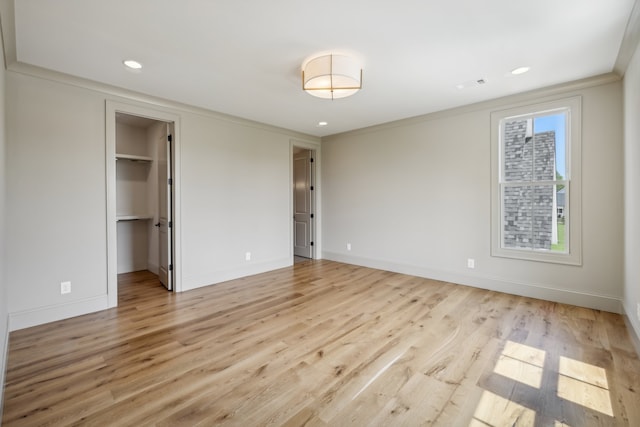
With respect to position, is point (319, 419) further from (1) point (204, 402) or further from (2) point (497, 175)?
(2) point (497, 175)

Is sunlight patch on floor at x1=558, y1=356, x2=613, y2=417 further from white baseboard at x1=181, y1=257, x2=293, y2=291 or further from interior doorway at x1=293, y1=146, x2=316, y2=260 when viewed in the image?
interior doorway at x1=293, y1=146, x2=316, y2=260

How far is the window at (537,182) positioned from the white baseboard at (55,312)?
16.3 ft

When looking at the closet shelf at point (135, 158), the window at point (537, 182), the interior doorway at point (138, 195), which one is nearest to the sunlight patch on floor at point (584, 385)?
the window at point (537, 182)

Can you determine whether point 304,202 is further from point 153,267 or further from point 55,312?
point 55,312

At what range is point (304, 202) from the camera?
6.40 meters

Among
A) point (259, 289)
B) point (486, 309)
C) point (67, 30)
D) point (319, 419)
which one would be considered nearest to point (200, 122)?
point (67, 30)

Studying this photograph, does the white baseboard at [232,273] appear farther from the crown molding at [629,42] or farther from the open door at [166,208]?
the crown molding at [629,42]

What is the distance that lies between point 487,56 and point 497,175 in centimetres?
174

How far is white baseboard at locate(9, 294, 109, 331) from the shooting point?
2.85 meters

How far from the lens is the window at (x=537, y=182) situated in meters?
3.44

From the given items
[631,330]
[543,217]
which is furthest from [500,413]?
[543,217]

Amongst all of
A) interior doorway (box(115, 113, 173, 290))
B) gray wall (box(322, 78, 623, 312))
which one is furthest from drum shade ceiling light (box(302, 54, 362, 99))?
interior doorway (box(115, 113, 173, 290))

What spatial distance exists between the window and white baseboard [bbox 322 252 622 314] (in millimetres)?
377

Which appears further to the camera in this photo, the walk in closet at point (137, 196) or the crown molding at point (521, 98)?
the walk in closet at point (137, 196)
